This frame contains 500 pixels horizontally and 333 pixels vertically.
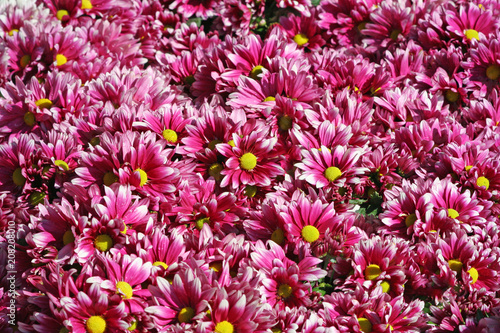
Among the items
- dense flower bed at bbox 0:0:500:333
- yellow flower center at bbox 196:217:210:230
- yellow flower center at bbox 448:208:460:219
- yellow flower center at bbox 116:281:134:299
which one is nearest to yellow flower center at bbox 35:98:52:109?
dense flower bed at bbox 0:0:500:333

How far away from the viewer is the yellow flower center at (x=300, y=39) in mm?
2663

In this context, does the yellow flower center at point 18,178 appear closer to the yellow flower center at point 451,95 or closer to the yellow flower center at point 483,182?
the yellow flower center at point 483,182

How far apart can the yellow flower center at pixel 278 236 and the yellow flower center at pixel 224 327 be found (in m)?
0.32

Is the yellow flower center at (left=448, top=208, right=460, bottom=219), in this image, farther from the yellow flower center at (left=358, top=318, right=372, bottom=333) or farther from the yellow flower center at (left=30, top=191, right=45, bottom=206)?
the yellow flower center at (left=30, top=191, right=45, bottom=206)

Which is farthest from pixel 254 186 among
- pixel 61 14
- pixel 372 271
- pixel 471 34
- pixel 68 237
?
pixel 61 14

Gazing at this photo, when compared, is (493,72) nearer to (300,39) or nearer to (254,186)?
(300,39)

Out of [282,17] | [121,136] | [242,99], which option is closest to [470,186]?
[242,99]

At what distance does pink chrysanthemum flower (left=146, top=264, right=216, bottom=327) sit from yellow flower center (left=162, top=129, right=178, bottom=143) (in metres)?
0.51

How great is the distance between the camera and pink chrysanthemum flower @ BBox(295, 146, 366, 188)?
5.59 ft

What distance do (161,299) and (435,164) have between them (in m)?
0.97

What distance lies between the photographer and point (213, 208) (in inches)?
65.6

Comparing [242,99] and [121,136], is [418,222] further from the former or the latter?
[121,136]

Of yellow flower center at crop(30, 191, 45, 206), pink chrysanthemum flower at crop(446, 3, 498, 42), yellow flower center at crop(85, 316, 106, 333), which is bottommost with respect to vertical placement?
yellow flower center at crop(30, 191, 45, 206)

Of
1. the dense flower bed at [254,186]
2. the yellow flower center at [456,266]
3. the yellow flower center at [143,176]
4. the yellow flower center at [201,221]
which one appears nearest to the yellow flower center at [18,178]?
the dense flower bed at [254,186]
